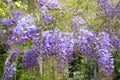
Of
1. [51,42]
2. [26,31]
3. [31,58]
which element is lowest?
[31,58]

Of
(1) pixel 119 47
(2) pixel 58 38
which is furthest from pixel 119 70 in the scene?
(2) pixel 58 38

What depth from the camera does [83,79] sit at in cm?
499

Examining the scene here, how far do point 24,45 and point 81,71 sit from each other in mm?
1512

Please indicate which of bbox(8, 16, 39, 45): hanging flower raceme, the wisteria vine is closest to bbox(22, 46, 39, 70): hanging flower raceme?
the wisteria vine

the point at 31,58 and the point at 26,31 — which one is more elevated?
the point at 26,31

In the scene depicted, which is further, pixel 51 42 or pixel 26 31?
pixel 51 42

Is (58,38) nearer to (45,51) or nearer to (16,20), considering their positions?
(45,51)

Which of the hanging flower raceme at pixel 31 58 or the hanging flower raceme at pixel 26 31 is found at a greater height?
the hanging flower raceme at pixel 26 31

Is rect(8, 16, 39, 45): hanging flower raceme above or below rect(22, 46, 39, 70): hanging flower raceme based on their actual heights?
above

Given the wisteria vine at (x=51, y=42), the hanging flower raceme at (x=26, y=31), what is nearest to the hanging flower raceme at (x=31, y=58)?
the wisteria vine at (x=51, y=42)

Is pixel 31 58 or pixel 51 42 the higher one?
pixel 51 42

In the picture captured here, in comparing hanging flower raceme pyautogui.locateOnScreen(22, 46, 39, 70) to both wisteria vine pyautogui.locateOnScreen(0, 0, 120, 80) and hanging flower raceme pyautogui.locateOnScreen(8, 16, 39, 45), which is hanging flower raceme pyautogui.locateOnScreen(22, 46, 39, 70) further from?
hanging flower raceme pyautogui.locateOnScreen(8, 16, 39, 45)

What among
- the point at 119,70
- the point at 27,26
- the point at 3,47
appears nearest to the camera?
the point at 27,26

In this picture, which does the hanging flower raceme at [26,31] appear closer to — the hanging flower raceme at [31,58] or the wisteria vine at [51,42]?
the wisteria vine at [51,42]
